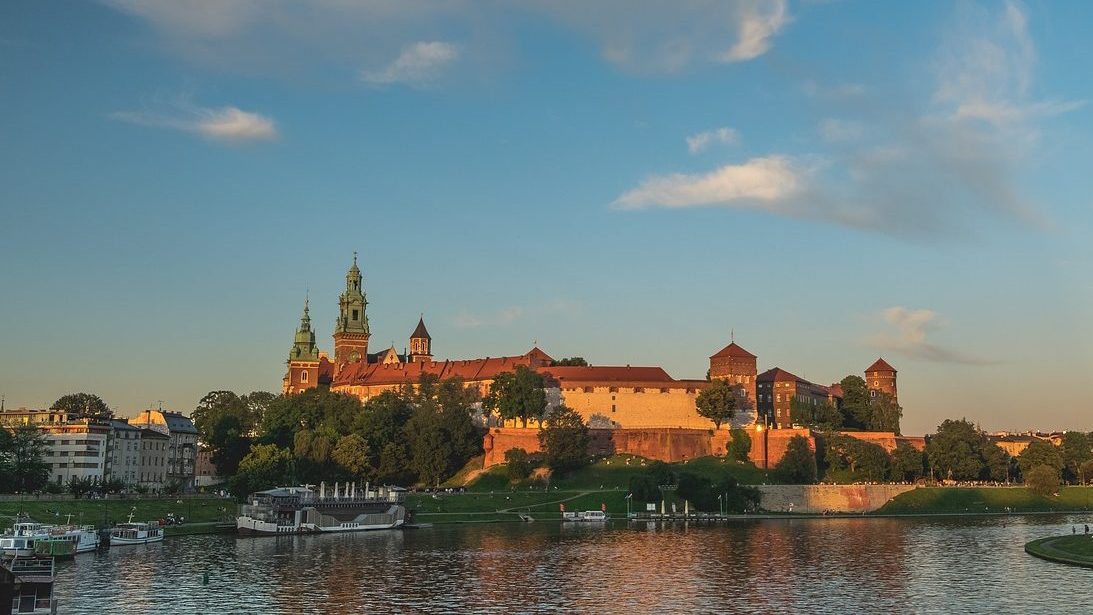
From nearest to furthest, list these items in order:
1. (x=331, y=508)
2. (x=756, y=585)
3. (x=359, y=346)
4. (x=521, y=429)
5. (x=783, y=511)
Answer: (x=756, y=585) → (x=331, y=508) → (x=783, y=511) → (x=521, y=429) → (x=359, y=346)

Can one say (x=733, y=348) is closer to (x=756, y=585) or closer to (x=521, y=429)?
(x=521, y=429)

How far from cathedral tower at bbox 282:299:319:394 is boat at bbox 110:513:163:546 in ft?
303

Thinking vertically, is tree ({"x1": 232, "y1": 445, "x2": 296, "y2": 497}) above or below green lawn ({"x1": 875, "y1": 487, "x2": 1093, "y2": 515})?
above

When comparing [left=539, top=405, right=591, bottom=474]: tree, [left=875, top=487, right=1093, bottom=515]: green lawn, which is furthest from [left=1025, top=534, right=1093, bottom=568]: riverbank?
[left=539, top=405, right=591, bottom=474]: tree

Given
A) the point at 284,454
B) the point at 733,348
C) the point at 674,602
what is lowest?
the point at 674,602

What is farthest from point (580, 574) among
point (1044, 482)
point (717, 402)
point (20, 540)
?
point (1044, 482)

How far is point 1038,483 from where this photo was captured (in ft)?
369

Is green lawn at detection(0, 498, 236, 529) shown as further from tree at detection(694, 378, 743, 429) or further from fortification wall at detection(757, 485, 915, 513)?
tree at detection(694, 378, 743, 429)

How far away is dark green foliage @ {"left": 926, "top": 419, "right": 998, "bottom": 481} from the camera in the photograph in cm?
11956

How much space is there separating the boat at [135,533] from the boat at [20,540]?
830 cm

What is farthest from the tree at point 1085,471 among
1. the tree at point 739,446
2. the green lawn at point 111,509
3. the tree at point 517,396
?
the green lawn at point 111,509

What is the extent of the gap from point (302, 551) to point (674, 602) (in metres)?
30.7

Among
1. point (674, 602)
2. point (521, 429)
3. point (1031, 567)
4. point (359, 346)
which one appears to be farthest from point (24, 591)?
point (359, 346)

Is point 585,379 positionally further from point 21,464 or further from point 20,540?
point 20,540
